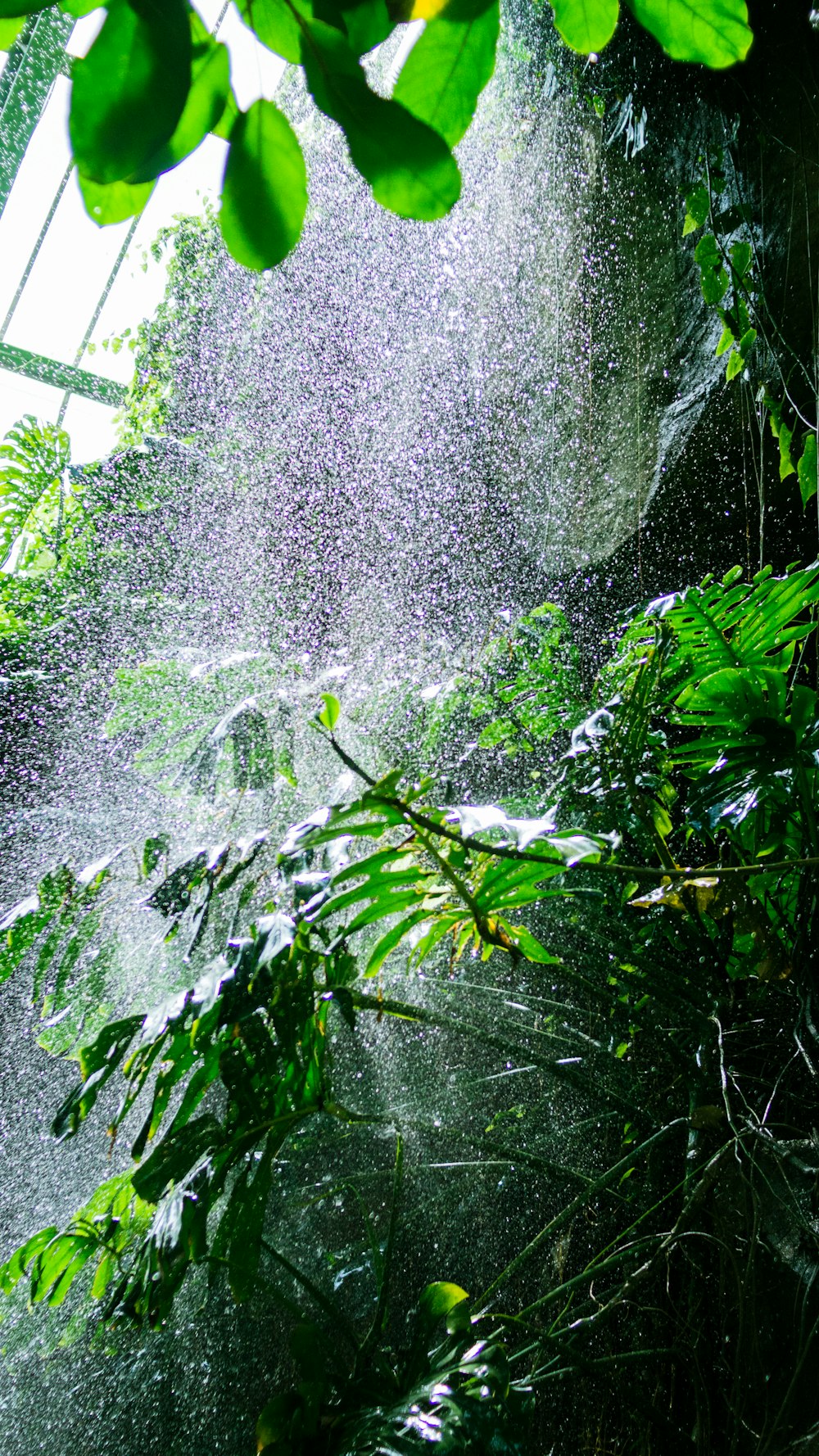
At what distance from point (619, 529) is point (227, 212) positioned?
2733 mm

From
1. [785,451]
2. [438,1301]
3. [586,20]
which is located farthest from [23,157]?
[438,1301]

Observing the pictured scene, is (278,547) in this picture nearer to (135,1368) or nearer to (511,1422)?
(135,1368)

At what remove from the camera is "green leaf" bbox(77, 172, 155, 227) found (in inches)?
11.1

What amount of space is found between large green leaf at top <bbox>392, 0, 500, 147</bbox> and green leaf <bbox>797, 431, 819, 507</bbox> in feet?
5.63

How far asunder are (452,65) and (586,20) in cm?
10

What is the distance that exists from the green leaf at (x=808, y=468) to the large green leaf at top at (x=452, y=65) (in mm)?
1717

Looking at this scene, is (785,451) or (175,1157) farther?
(785,451)

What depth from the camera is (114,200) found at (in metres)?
0.29

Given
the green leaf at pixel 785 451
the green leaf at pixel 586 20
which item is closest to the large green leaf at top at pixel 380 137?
the green leaf at pixel 586 20

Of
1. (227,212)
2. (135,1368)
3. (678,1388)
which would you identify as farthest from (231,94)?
(135,1368)

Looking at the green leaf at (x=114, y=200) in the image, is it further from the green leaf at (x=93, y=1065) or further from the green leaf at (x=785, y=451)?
the green leaf at (x=785, y=451)

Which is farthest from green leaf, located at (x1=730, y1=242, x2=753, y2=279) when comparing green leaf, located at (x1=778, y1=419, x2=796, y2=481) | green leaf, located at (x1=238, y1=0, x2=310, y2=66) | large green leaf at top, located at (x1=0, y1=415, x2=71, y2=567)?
large green leaf at top, located at (x1=0, y1=415, x2=71, y2=567)

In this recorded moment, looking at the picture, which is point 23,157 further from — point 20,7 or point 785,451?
point 20,7

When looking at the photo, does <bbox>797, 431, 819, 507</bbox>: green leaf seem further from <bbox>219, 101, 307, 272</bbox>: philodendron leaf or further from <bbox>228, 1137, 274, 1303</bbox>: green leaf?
<bbox>219, 101, 307, 272</bbox>: philodendron leaf
